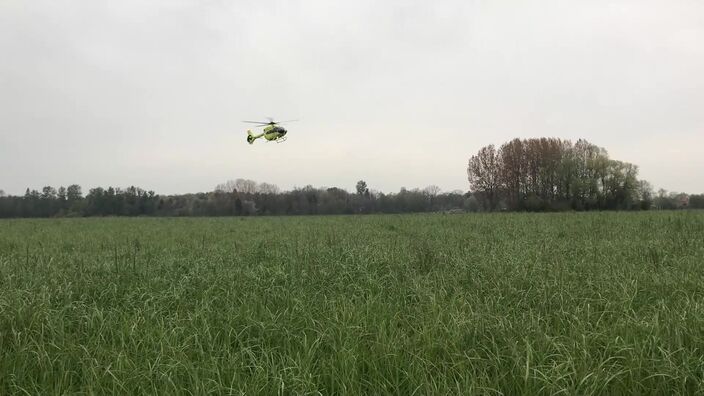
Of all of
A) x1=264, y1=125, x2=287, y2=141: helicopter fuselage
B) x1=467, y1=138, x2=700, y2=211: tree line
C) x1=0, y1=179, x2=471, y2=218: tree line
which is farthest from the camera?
x1=0, y1=179, x2=471, y2=218: tree line

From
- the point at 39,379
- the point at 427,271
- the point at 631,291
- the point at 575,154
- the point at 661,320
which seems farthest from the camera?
the point at 575,154

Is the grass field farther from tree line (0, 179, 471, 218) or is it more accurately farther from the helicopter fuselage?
tree line (0, 179, 471, 218)

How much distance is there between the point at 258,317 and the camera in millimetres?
4430

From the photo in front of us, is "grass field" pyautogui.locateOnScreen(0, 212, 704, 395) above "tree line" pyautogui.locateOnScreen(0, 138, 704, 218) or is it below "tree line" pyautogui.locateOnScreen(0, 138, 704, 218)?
below

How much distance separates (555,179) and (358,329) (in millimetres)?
79195

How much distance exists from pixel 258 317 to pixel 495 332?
256 cm

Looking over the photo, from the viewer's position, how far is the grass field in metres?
2.98

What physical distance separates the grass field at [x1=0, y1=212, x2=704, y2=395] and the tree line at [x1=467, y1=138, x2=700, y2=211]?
204ft

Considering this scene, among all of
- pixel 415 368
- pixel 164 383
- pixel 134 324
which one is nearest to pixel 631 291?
pixel 415 368

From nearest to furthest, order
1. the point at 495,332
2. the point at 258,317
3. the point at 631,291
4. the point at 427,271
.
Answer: the point at 495,332
the point at 258,317
the point at 631,291
the point at 427,271

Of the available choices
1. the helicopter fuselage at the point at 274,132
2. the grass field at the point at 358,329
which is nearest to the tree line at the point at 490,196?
the helicopter fuselage at the point at 274,132

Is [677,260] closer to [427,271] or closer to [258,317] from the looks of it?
[427,271]

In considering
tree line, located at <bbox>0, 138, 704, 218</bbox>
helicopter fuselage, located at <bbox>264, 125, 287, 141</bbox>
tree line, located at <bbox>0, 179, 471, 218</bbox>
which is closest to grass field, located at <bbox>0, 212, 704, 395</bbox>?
helicopter fuselage, located at <bbox>264, 125, 287, 141</bbox>

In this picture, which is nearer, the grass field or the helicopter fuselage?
the grass field
